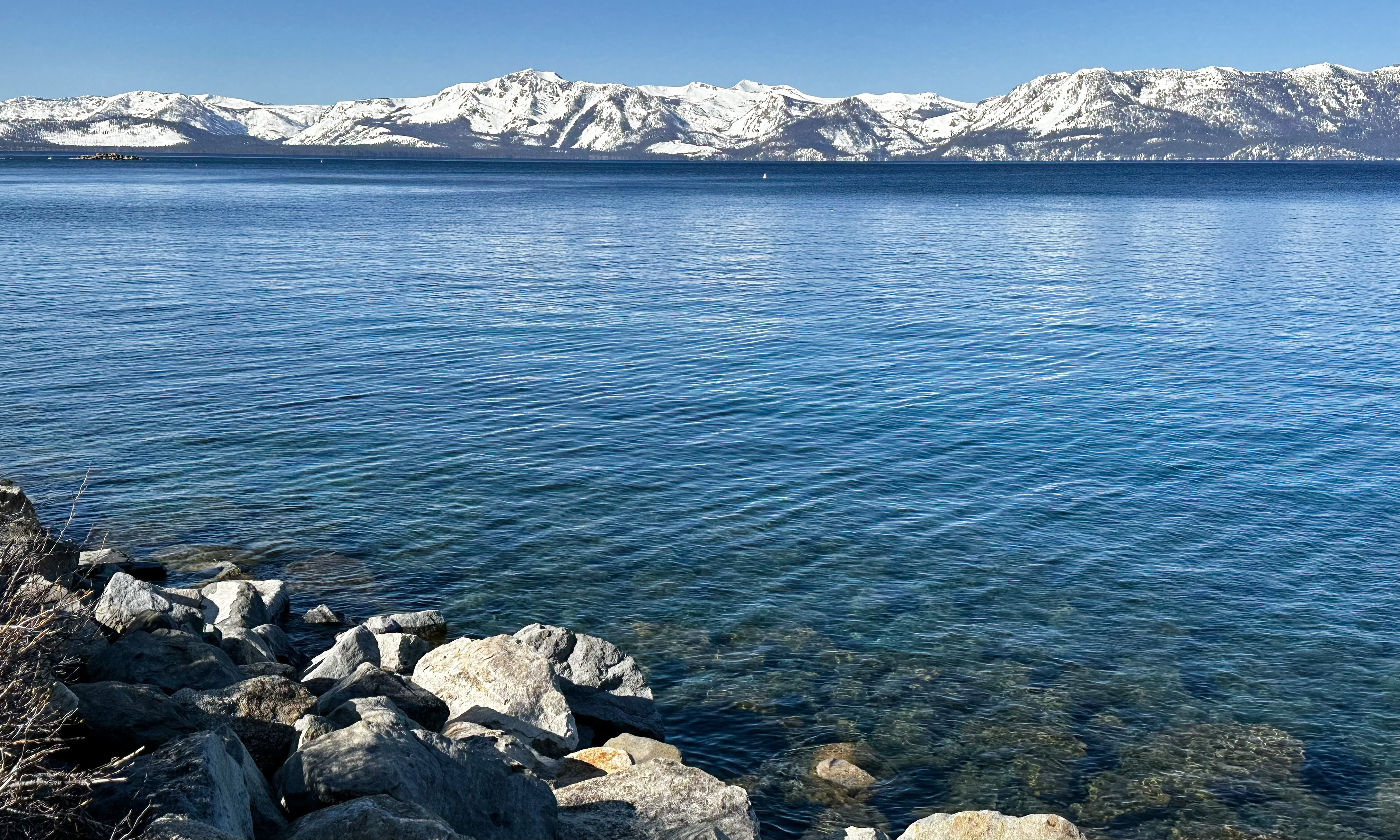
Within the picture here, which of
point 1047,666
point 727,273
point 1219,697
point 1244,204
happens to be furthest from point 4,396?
point 1244,204

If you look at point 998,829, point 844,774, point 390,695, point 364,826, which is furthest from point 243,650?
point 998,829

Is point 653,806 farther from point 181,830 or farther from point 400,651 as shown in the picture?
point 400,651

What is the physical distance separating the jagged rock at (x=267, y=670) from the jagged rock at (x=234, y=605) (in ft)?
8.03

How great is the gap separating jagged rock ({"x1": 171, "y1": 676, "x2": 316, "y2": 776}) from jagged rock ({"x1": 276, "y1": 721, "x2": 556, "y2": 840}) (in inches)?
46.3

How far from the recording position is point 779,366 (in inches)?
1791

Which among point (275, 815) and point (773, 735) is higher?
point (275, 815)

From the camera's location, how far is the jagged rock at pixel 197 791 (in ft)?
32.0

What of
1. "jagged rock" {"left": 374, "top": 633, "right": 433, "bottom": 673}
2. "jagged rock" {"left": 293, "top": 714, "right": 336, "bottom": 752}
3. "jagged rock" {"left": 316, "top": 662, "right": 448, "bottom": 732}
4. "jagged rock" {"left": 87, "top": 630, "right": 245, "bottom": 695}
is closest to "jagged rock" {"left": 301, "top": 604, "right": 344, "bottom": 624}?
"jagged rock" {"left": 374, "top": 633, "right": 433, "bottom": 673}

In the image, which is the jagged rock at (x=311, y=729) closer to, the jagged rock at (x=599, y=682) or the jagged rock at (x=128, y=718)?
the jagged rock at (x=128, y=718)

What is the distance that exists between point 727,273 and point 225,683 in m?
65.1

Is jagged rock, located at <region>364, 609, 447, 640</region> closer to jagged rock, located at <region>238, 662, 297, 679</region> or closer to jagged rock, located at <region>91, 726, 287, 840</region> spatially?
jagged rock, located at <region>238, 662, 297, 679</region>

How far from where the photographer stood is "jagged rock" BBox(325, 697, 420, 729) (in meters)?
12.9

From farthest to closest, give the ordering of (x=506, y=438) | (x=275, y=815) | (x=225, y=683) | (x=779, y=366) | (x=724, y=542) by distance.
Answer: (x=779, y=366), (x=506, y=438), (x=724, y=542), (x=225, y=683), (x=275, y=815)

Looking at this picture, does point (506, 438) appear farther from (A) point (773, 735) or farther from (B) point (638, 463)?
(A) point (773, 735)
